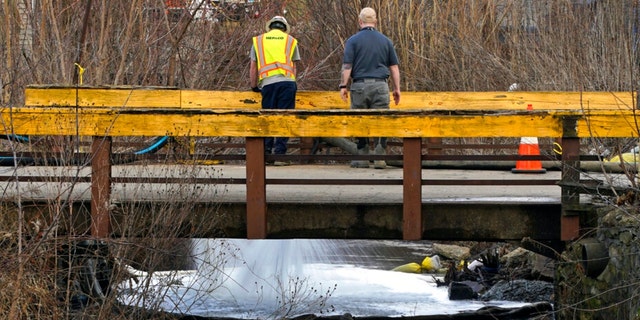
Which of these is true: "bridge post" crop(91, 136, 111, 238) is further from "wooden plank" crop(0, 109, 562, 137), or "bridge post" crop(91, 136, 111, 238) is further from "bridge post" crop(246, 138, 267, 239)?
"bridge post" crop(246, 138, 267, 239)

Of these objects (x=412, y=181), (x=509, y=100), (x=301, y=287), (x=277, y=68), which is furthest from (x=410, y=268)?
(x=412, y=181)

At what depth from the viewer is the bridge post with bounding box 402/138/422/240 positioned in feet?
30.2

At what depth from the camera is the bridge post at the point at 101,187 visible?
9141 mm

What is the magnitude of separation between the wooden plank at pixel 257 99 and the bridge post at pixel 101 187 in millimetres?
2922

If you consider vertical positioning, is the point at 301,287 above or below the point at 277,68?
below

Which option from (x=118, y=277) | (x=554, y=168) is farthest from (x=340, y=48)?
(x=118, y=277)

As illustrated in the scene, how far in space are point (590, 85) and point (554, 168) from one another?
5791 mm

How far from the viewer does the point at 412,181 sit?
363 inches

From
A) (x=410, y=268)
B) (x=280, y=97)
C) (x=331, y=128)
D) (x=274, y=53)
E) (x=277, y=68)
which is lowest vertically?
(x=410, y=268)

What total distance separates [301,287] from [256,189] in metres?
3.58

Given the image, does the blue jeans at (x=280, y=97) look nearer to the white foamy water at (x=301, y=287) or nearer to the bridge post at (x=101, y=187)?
the white foamy water at (x=301, y=287)

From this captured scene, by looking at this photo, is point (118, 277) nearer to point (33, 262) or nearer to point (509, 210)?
point (33, 262)

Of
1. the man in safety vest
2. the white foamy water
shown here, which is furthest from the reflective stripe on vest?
the white foamy water

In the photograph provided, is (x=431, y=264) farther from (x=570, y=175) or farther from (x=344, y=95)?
(x=570, y=175)
